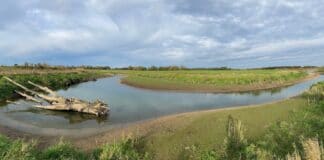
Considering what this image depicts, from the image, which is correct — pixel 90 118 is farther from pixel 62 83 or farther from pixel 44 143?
pixel 62 83

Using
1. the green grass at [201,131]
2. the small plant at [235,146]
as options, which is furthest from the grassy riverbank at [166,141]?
the small plant at [235,146]

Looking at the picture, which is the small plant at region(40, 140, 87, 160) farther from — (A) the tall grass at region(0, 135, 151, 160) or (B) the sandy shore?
(B) the sandy shore

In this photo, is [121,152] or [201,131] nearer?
[121,152]

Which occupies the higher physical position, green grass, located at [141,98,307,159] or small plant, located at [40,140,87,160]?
small plant, located at [40,140,87,160]

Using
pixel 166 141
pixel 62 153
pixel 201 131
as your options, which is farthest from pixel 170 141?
pixel 62 153

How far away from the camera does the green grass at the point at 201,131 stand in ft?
41.5

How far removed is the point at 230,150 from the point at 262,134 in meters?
3.60

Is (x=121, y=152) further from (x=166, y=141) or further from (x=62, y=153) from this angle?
(x=166, y=141)

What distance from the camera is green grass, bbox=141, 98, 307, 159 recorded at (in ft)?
41.5

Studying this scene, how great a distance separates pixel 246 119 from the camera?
17.4 metres

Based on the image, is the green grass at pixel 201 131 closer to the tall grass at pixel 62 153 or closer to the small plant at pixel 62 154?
the tall grass at pixel 62 153

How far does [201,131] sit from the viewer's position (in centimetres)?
1504

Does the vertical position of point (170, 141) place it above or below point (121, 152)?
below

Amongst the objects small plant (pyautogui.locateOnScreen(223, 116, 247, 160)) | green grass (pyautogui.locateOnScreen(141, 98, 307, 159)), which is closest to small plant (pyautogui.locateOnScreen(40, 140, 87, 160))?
green grass (pyautogui.locateOnScreen(141, 98, 307, 159))
